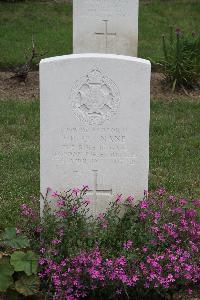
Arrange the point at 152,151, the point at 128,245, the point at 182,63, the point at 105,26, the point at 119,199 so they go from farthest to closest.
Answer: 1. the point at 105,26
2. the point at 182,63
3. the point at 152,151
4. the point at 119,199
5. the point at 128,245

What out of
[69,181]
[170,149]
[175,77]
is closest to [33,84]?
[175,77]

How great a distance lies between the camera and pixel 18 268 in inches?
160

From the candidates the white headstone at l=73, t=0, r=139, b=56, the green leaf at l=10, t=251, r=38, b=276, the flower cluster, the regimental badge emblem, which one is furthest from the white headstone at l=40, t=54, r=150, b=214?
the white headstone at l=73, t=0, r=139, b=56

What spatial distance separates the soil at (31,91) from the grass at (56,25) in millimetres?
1002

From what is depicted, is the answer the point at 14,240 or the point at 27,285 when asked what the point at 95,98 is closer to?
the point at 14,240

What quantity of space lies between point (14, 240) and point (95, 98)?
1.11 meters

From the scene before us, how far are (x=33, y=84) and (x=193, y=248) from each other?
19.7 feet

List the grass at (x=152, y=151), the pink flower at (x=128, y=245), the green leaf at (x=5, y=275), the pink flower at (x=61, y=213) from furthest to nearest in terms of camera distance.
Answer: the grass at (x=152, y=151) → the pink flower at (x=61, y=213) → the pink flower at (x=128, y=245) → the green leaf at (x=5, y=275)

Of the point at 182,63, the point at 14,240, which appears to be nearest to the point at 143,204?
the point at 14,240

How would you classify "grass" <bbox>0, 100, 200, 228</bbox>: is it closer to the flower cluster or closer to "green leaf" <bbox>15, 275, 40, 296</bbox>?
the flower cluster

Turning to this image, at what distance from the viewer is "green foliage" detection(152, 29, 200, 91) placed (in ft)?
31.8

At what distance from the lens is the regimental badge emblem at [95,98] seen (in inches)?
181

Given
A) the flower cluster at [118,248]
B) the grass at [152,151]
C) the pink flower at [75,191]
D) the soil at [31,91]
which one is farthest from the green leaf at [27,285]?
the soil at [31,91]

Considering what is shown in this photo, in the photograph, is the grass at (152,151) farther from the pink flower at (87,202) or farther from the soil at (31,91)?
the pink flower at (87,202)
